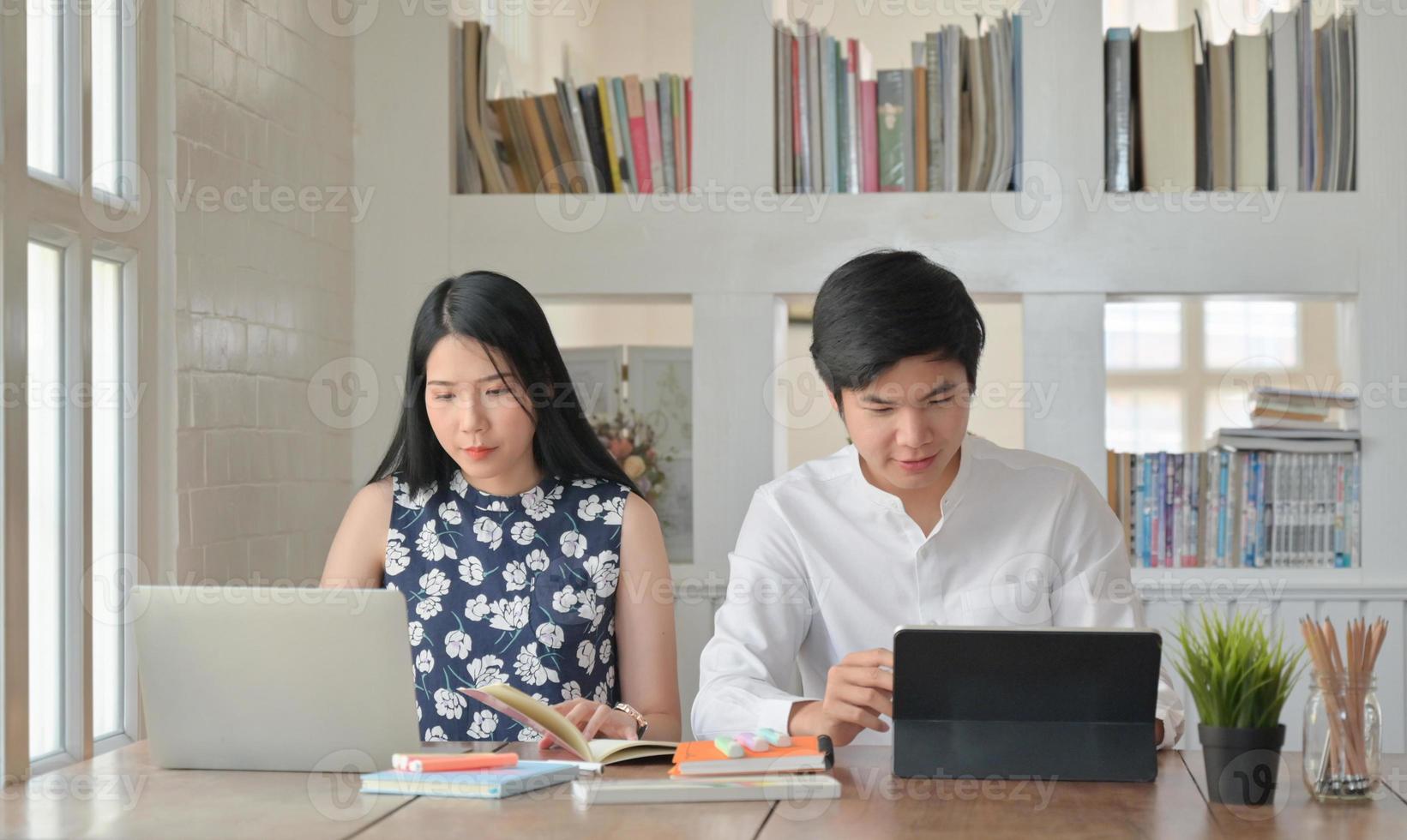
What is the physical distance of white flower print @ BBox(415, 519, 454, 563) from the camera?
2.30 metres

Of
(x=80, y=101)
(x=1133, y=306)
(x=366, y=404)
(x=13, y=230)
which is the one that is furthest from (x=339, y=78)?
(x=1133, y=306)

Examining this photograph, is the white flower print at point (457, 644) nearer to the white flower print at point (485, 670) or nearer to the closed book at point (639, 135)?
the white flower print at point (485, 670)

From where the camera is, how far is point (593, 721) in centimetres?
184

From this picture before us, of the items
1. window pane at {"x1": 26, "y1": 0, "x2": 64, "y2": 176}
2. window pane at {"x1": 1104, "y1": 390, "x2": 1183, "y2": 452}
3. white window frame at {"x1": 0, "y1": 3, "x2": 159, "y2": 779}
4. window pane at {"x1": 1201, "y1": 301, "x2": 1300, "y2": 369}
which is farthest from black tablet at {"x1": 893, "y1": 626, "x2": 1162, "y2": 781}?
window pane at {"x1": 1201, "y1": 301, "x2": 1300, "y2": 369}

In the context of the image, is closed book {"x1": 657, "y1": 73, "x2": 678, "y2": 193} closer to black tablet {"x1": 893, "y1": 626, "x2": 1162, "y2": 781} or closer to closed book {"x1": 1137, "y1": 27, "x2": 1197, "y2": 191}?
closed book {"x1": 1137, "y1": 27, "x2": 1197, "y2": 191}

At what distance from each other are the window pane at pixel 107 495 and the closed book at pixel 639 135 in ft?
4.36

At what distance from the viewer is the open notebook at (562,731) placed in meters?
1.62

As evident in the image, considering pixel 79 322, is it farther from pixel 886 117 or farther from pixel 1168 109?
pixel 1168 109

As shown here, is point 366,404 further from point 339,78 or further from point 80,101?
point 80,101

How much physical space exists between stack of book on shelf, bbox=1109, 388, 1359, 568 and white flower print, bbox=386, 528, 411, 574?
170cm

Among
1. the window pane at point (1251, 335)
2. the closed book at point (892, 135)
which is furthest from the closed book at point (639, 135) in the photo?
the window pane at point (1251, 335)

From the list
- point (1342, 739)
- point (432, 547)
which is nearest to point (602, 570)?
point (432, 547)

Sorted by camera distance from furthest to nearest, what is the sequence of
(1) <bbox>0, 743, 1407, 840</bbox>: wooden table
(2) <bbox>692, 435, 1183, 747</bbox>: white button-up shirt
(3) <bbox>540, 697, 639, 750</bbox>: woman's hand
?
(2) <bbox>692, 435, 1183, 747</bbox>: white button-up shirt < (3) <bbox>540, 697, 639, 750</bbox>: woman's hand < (1) <bbox>0, 743, 1407, 840</bbox>: wooden table

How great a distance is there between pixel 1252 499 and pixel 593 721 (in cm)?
199
